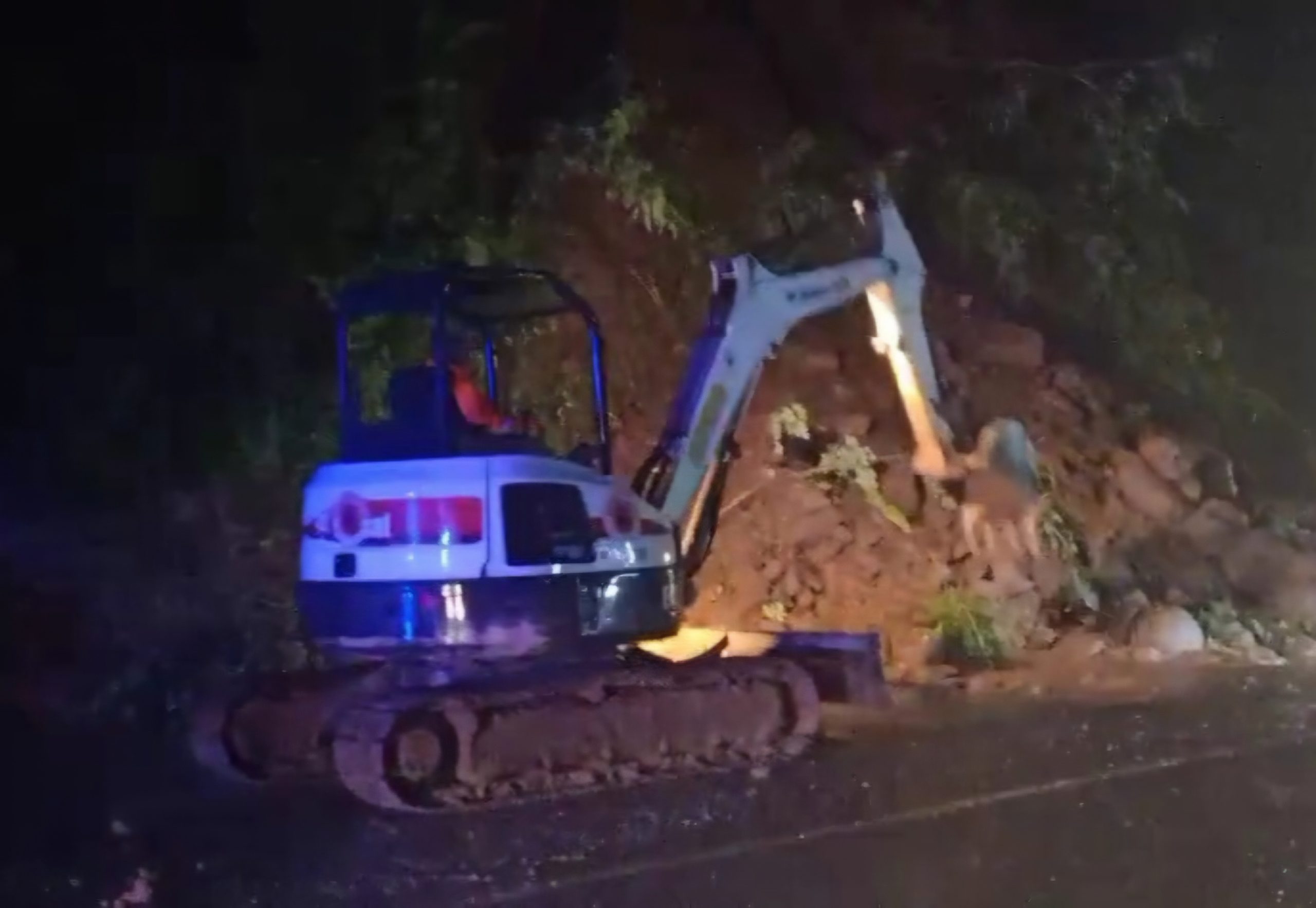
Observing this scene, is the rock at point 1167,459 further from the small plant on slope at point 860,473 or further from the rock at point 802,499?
the rock at point 802,499

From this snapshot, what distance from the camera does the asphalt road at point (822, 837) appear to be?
9.82ft

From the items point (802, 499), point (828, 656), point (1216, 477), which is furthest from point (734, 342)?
point (1216, 477)

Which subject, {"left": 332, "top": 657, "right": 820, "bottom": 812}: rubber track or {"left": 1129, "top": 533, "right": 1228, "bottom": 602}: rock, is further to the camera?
{"left": 1129, "top": 533, "right": 1228, "bottom": 602}: rock

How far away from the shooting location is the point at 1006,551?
586cm

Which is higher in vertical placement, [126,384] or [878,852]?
[126,384]

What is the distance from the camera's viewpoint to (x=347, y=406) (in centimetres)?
414

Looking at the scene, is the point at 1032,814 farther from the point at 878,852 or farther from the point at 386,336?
the point at 386,336

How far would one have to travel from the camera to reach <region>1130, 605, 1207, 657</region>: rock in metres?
5.35

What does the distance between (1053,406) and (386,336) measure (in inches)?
113

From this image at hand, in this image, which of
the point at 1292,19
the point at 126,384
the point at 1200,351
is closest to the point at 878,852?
the point at 126,384

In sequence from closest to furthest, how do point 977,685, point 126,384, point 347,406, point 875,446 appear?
point 347,406 → point 977,685 → point 126,384 → point 875,446

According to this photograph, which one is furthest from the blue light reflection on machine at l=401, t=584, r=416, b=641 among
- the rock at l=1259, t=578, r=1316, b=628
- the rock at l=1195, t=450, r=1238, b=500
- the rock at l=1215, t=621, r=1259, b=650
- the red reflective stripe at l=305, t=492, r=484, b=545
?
the rock at l=1195, t=450, r=1238, b=500

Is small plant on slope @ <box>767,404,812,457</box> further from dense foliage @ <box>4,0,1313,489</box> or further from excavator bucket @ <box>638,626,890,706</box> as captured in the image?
excavator bucket @ <box>638,626,890,706</box>

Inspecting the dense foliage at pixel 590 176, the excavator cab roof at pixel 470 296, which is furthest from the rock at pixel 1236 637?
the excavator cab roof at pixel 470 296
